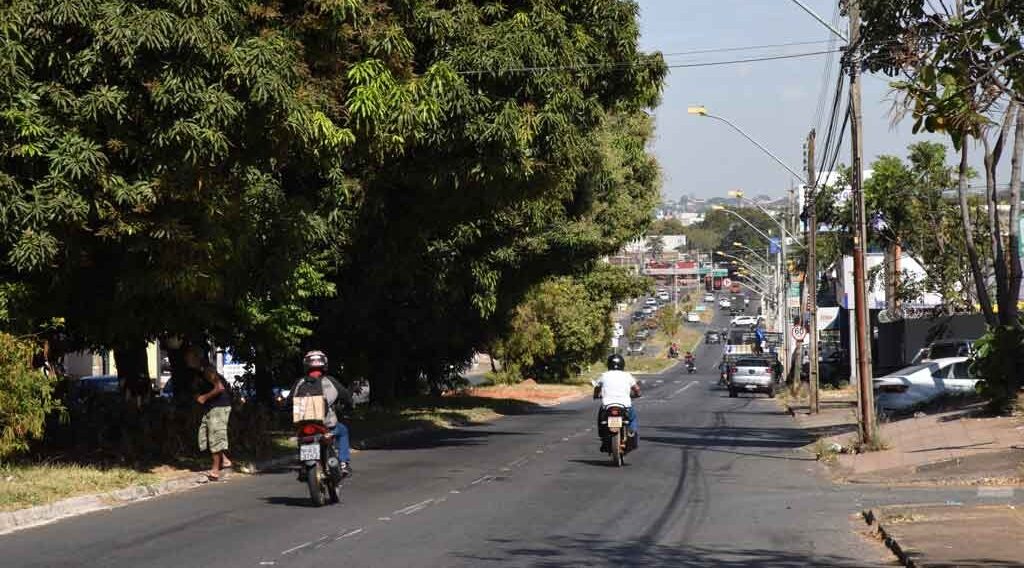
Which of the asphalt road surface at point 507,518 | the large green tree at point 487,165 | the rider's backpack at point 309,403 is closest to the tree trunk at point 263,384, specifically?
the large green tree at point 487,165

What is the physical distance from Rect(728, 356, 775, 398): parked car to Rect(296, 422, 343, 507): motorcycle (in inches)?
1680

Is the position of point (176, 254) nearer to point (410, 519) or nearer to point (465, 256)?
point (410, 519)

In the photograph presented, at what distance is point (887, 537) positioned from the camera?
12.2m

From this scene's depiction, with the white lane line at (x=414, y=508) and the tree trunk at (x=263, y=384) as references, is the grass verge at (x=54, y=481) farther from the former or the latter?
the tree trunk at (x=263, y=384)

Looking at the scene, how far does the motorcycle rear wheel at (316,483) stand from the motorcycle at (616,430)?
259 inches

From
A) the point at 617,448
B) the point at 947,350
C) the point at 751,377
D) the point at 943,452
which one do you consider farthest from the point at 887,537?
the point at 751,377

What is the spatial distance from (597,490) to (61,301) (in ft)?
25.4

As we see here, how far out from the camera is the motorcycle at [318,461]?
589 inches

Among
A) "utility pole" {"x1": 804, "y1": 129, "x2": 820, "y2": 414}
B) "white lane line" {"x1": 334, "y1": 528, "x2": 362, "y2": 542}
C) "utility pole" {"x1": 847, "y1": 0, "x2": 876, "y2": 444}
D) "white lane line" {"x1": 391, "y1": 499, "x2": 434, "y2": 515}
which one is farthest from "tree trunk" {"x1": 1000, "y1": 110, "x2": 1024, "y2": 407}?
"white lane line" {"x1": 334, "y1": 528, "x2": 362, "y2": 542}

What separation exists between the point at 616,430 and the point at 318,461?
669 centimetres

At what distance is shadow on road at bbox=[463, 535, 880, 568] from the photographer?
1098 centimetres

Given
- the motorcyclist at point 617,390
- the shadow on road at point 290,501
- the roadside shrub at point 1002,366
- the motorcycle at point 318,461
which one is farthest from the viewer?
the roadside shrub at point 1002,366

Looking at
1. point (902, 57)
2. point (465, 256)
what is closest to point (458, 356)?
point (465, 256)

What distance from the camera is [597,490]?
17172 mm
